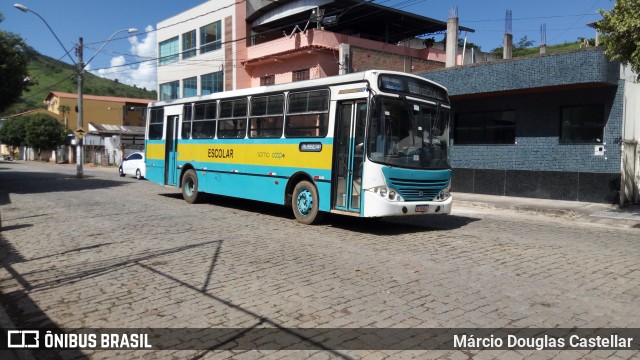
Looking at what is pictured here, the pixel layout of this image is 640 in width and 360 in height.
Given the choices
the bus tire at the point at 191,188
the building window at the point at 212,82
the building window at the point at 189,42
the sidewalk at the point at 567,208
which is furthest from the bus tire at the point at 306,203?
the building window at the point at 189,42

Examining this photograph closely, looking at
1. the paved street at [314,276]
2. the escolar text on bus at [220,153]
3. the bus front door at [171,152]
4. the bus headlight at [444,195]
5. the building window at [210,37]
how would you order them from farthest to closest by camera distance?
the building window at [210,37]
the bus front door at [171,152]
the escolar text on bus at [220,153]
the bus headlight at [444,195]
the paved street at [314,276]

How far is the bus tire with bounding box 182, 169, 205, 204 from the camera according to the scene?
15062 mm

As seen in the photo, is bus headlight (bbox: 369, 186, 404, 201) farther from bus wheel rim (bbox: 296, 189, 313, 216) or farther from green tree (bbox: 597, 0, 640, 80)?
green tree (bbox: 597, 0, 640, 80)

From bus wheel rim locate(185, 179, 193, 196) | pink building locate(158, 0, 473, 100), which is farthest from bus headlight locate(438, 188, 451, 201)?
pink building locate(158, 0, 473, 100)

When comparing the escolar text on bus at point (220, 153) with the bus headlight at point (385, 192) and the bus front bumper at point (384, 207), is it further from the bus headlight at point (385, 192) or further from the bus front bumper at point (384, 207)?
the bus headlight at point (385, 192)

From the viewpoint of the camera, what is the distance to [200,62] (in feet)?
121

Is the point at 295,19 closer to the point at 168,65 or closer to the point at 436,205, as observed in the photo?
the point at 168,65

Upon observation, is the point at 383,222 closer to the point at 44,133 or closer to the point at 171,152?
the point at 171,152

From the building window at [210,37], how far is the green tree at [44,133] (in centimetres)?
3444

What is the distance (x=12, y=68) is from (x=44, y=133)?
148ft

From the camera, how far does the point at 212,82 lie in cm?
3588

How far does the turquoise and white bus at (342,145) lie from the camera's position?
9570 millimetres

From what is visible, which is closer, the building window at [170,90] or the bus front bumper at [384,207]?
the bus front bumper at [384,207]

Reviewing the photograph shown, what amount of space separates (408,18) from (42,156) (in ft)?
179
